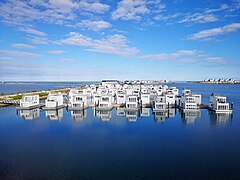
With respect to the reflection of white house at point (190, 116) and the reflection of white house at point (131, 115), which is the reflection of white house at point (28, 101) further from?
the reflection of white house at point (190, 116)

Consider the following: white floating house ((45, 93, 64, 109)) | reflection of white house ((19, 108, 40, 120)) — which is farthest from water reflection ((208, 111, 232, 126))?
white floating house ((45, 93, 64, 109))

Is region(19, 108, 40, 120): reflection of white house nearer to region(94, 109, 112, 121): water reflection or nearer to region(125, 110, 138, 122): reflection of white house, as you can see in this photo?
region(94, 109, 112, 121): water reflection

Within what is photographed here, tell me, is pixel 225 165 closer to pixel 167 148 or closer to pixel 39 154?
pixel 167 148

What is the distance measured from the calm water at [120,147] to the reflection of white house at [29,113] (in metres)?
0.78

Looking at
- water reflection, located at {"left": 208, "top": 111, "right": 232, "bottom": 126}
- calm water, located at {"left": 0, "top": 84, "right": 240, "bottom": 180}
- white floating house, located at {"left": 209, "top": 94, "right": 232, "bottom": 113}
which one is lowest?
calm water, located at {"left": 0, "top": 84, "right": 240, "bottom": 180}

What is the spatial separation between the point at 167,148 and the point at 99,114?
1870 cm

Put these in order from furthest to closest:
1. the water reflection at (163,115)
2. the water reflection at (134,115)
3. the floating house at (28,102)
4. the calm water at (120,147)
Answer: the floating house at (28,102), the water reflection at (163,115), the water reflection at (134,115), the calm water at (120,147)

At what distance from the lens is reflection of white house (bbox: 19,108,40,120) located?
3479cm

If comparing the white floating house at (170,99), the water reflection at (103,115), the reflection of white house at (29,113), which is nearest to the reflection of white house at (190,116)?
the white floating house at (170,99)

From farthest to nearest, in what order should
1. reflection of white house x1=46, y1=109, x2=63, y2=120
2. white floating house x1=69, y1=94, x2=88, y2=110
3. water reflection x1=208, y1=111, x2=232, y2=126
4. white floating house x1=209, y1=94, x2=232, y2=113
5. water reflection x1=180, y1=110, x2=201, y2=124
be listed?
white floating house x1=69, y1=94, x2=88, y2=110
white floating house x1=209, y1=94, x2=232, y2=113
reflection of white house x1=46, y1=109, x2=63, y2=120
water reflection x1=180, y1=110, x2=201, y2=124
water reflection x1=208, y1=111, x2=232, y2=126

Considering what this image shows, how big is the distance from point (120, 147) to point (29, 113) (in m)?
23.8

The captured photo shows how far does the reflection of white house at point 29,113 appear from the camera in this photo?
114 feet

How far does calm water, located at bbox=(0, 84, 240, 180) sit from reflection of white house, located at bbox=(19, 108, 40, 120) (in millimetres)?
782

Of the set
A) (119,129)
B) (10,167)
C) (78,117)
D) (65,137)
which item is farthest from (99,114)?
(10,167)
